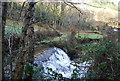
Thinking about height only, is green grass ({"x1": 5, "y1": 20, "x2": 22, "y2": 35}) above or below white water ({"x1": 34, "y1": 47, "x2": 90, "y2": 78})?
above

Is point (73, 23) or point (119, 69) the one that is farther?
point (73, 23)

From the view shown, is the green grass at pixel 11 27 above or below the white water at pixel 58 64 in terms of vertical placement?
above

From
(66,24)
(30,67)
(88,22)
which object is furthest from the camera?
(88,22)

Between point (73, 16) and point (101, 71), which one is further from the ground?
point (73, 16)

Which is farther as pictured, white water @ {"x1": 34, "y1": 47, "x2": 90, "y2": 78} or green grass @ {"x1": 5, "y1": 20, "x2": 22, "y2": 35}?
white water @ {"x1": 34, "y1": 47, "x2": 90, "y2": 78}

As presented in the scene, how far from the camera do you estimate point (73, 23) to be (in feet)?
40.2

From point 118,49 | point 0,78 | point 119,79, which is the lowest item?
point 119,79

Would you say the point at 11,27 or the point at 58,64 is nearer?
the point at 11,27

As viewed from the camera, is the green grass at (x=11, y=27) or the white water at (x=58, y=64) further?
the white water at (x=58, y=64)

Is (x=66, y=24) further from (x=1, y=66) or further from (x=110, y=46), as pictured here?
(x=1, y=66)

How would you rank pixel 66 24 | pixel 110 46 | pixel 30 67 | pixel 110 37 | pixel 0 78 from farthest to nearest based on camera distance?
pixel 66 24 < pixel 110 37 < pixel 110 46 < pixel 0 78 < pixel 30 67

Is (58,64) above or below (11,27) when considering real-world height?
below

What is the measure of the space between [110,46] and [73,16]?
811 centimetres

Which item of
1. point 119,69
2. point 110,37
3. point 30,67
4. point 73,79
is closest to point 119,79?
point 119,69
